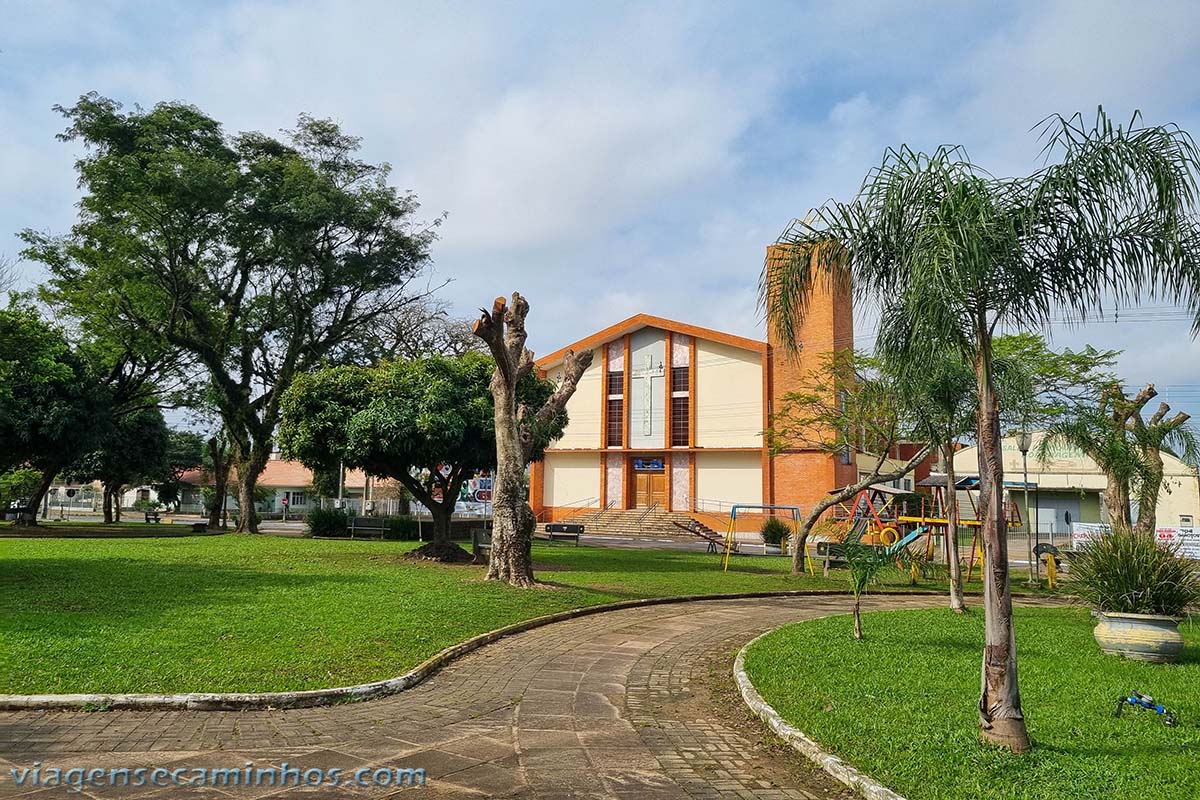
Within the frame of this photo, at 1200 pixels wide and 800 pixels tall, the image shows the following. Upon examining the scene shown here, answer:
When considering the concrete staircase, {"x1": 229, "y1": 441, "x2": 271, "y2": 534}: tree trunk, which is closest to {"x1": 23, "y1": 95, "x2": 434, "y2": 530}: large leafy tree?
{"x1": 229, "y1": 441, "x2": 271, "y2": 534}: tree trunk

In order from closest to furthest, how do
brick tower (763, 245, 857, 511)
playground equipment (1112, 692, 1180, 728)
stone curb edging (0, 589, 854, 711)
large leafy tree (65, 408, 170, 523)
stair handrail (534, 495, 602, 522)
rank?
playground equipment (1112, 692, 1180, 728), stone curb edging (0, 589, 854, 711), brick tower (763, 245, 857, 511), large leafy tree (65, 408, 170, 523), stair handrail (534, 495, 602, 522)

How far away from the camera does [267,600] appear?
35.8ft

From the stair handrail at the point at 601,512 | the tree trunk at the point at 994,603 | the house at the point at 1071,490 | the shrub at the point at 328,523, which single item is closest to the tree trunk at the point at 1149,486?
the tree trunk at the point at 994,603

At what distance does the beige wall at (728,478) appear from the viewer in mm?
40031

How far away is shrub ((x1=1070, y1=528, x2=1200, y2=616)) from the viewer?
9008mm

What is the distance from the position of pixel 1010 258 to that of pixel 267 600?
386 inches

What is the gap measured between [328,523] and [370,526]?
5.13ft

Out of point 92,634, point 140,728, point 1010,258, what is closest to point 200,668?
point 140,728

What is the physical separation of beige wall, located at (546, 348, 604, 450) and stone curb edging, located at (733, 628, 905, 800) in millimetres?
36551

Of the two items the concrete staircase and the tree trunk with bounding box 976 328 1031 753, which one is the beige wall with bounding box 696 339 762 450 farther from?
the tree trunk with bounding box 976 328 1031 753

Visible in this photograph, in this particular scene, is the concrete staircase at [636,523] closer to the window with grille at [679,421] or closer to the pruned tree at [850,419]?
the window with grille at [679,421]

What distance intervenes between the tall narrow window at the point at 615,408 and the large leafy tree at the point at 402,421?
23.4m

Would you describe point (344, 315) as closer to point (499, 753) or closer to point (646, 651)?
point (646, 651)

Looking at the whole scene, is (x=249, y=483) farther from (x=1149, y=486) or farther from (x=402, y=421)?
(x=1149, y=486)
